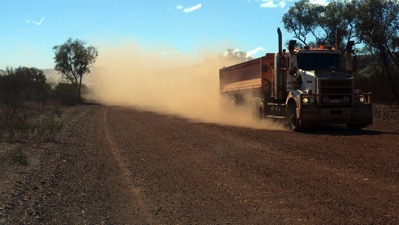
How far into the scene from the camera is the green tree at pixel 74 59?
2778 inches

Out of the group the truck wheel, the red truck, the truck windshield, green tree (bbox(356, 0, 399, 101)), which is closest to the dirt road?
the red truck

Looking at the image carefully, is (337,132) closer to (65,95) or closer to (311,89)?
(311,89)

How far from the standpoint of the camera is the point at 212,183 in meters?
8.77

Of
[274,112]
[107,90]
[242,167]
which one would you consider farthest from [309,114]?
[107,90]

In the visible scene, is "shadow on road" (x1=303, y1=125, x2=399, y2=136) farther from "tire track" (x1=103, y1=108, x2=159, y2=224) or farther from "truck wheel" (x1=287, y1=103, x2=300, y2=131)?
"tire track" (x1=103, y1=108, x2=159, y2=224)

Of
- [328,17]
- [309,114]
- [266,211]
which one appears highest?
[328,17]

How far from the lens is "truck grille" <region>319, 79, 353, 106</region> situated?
17.4 metres

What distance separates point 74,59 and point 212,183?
65.9 m

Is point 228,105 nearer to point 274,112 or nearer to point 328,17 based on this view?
point 274,112

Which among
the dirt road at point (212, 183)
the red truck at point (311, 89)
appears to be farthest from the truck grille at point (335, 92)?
the dirt road at point (212, 183)

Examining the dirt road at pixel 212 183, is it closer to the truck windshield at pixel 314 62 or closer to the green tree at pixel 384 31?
the truck windshield at pixel 314 62

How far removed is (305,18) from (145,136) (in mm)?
33704

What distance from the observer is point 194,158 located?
11.8 m

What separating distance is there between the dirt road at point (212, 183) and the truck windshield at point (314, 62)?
432 centimetres
